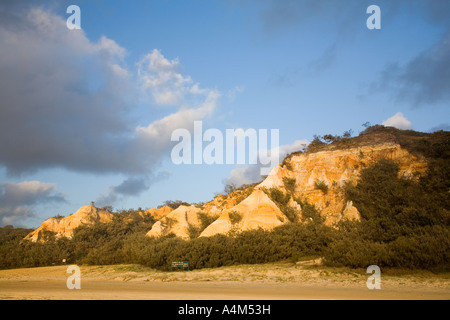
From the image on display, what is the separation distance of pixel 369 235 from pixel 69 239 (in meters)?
26.2

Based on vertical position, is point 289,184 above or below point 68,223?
above

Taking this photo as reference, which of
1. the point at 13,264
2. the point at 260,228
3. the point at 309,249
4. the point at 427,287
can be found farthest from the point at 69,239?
the point at 427,287

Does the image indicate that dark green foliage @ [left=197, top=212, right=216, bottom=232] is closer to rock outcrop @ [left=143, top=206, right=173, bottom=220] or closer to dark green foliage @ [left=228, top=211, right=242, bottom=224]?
dark green foliage @ [left=228, top=211, right=242, bottom=224]

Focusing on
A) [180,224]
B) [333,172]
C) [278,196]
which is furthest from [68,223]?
[333,172]

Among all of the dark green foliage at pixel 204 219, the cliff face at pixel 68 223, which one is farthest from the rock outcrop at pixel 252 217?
the cliff face at pixel 68 223

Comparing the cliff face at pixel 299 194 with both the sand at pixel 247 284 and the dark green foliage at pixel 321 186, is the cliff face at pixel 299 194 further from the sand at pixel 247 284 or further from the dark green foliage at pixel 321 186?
the sand at pixel 247 284

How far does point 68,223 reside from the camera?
33375mm

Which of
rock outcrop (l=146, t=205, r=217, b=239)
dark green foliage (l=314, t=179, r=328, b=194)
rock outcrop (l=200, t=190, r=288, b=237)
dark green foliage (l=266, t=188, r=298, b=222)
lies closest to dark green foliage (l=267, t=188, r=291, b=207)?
dark green foliage (l=266, t=188, r=298, b=222)

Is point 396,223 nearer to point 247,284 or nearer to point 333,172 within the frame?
point 333,172

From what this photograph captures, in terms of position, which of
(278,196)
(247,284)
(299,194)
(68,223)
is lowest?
(247,284)

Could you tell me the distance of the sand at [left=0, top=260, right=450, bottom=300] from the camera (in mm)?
10664

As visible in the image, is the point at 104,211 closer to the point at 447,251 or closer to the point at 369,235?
the point at 369,235

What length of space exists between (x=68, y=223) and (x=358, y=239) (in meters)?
28.2

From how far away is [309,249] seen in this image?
19.0 m
